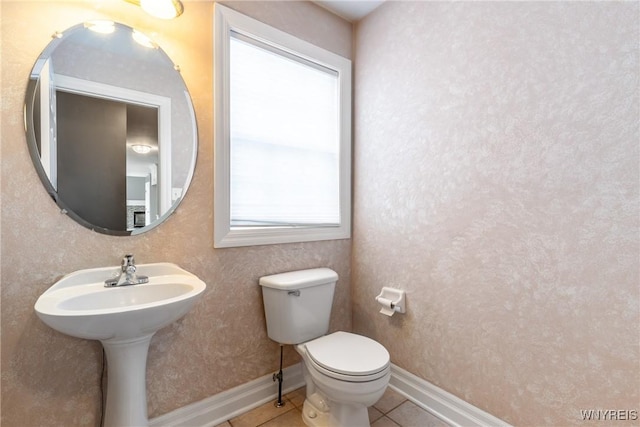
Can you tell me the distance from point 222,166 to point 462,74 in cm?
136

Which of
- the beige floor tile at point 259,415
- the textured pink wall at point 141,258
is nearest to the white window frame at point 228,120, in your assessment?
the textured pink wall at point 141,258

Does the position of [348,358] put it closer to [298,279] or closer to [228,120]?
[298,279]

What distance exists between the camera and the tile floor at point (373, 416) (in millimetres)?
1510

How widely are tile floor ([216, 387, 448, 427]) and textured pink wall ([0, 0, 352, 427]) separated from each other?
19 cm

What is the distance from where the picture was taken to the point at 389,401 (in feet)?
5.55

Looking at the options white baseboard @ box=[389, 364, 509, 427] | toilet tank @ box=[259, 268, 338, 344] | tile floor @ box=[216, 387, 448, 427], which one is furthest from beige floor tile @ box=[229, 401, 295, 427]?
white baseboard @ box=[389, 364, 509, 427]

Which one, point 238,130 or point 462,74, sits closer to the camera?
point 462,74

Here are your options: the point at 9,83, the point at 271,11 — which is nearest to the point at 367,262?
the point at 271,11

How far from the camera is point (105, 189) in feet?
4.17

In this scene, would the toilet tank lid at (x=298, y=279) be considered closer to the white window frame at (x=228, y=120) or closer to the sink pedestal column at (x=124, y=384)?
the white window frame at (x=228, y=120)

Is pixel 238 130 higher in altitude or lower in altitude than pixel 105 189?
higher

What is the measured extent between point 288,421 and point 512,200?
1.59 meters

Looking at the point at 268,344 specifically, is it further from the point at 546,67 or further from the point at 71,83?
the point at 546,67

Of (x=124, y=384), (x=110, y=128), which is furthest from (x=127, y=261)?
(x=110, y=128)
